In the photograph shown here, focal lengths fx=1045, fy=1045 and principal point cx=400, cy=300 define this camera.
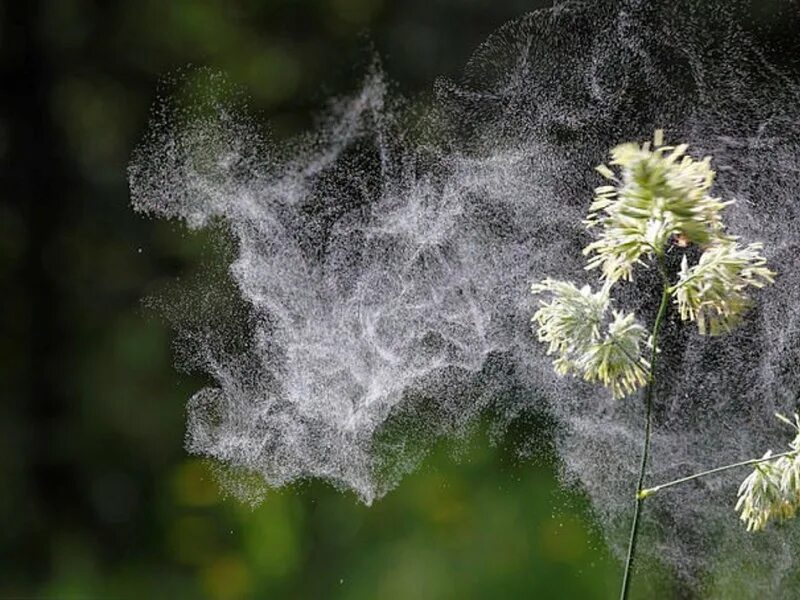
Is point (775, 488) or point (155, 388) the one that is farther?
point (155, 388)

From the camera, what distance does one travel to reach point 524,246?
86 centimetres

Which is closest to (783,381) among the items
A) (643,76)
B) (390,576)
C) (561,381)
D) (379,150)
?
(561,381)

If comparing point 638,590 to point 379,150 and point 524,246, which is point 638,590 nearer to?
point 524,246

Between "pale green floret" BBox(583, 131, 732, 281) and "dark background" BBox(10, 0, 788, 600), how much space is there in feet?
1.46

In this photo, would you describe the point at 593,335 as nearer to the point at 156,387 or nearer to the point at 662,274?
the point at 662,274

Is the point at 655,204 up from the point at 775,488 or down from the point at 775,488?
up

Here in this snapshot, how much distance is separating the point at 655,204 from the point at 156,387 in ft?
2.88

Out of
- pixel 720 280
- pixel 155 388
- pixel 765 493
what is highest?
pixel 155 388

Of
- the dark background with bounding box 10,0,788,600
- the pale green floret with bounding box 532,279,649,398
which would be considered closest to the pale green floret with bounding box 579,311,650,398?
the pale green floret with bounding box 532,279,649,398

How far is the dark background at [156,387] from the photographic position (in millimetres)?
1101

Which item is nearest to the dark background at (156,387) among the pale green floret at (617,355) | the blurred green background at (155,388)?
the blurred green background at (155,388)

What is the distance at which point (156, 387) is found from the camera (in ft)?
4.18

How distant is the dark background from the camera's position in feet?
3.61

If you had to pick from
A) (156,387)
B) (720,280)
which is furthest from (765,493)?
(156,387)
